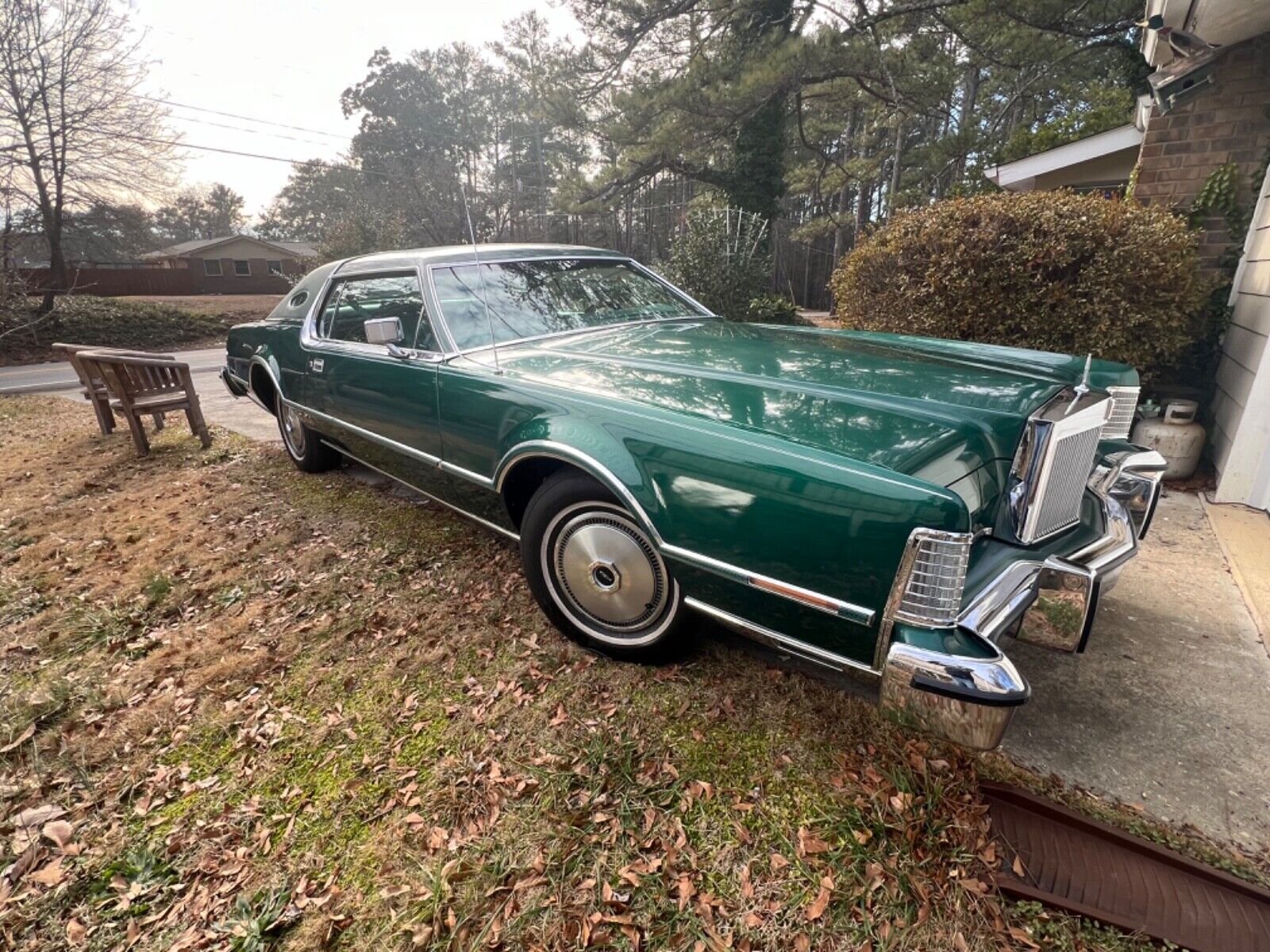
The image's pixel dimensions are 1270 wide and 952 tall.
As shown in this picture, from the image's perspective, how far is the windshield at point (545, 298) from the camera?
3.01 m

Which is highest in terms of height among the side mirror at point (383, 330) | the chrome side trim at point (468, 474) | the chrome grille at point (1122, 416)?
the side mirror at point (383, 330)

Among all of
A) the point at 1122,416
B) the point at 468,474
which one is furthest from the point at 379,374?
the point at 1122,416

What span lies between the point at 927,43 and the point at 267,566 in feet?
46.5

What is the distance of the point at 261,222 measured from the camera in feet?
148

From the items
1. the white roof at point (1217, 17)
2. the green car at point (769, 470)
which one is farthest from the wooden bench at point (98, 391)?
the white roof at point (1217, 17)

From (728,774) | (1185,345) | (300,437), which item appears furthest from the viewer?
(1185,345)

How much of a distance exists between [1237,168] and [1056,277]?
1905 mm

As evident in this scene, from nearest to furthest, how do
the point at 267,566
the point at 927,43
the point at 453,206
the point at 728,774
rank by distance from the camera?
the point at 728,774
the point at 267,566
the point at 927,43
the point at 453,206

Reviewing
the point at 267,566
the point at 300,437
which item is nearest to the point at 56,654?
the point at 267,566

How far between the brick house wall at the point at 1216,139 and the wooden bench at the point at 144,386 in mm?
8517

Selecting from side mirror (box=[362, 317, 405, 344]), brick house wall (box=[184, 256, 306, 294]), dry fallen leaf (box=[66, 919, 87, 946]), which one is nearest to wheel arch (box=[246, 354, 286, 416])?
side mirror (box=[362, 317, 405, 344])

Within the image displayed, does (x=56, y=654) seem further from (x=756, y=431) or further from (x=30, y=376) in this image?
(x=30, y=376)

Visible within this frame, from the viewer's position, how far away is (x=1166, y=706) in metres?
2.17

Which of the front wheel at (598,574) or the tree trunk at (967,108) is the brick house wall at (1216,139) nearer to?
the front wheel at (598,574)
